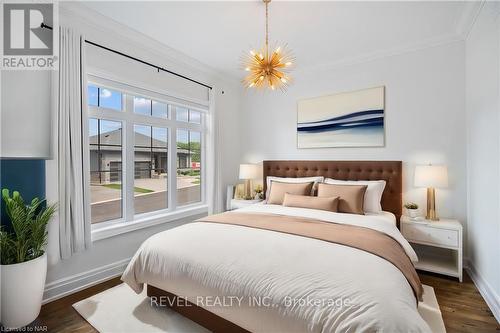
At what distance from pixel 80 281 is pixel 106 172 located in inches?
46.3

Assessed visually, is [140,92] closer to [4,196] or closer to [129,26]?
[129,26]

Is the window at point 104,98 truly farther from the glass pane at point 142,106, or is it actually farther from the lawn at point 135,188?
the lawn at point 135,188

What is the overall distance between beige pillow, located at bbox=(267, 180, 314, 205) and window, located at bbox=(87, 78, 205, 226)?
4.42ft

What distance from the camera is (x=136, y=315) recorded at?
2.07m

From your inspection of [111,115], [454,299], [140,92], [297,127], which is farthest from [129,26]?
[454,299]

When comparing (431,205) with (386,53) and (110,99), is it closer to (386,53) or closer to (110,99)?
(386,53)

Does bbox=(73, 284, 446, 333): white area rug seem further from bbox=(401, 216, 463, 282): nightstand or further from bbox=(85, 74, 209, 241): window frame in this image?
bbox=(85, 74, 209, 241): window frame

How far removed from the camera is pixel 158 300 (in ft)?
7.06

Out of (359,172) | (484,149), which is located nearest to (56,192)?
(359,172)

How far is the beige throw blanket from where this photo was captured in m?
1.72

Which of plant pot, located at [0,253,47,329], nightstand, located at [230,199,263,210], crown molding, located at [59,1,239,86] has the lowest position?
plant pot, located at [0,253,47,329]

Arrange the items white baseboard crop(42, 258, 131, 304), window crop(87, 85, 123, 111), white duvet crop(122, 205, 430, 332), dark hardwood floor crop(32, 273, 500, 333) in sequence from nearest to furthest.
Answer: white duvet crop(122, 205, 430, 332)
dark hardwood floor crop(32, 273, 500, 333)
white baseboard crop(42, 258, 131, 304)
window crop(87, 85, 123, 111)

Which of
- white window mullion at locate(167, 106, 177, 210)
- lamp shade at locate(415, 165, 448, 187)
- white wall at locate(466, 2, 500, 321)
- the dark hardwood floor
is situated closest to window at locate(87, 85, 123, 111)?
white window mullion at locate(167, 106, 177, 210)

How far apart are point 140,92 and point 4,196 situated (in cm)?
171
